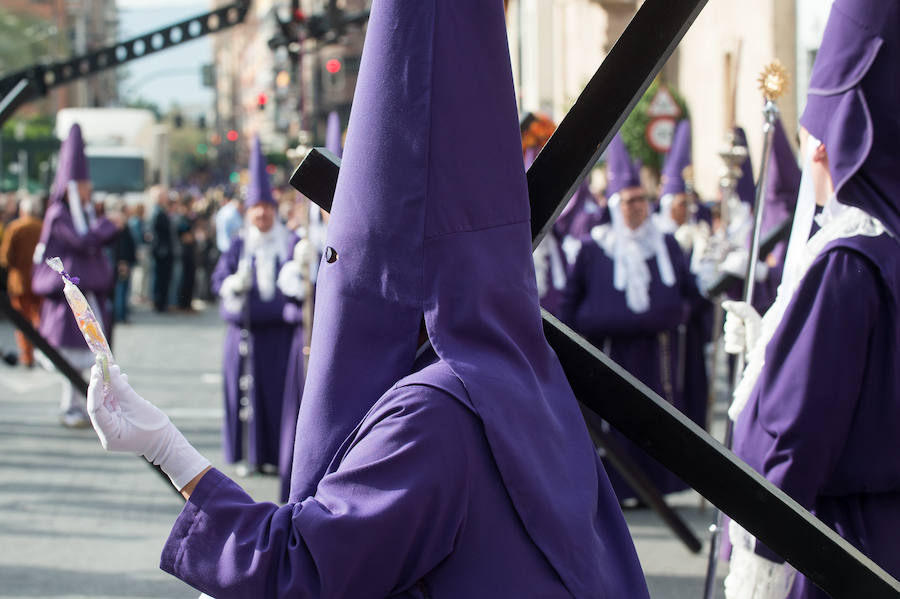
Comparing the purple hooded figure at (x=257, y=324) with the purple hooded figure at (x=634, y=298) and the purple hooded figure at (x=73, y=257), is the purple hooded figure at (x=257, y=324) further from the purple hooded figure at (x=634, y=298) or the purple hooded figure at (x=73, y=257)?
the purple hooded figure at (x=73, y=257)

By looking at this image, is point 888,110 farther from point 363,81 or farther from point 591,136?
point 363,81

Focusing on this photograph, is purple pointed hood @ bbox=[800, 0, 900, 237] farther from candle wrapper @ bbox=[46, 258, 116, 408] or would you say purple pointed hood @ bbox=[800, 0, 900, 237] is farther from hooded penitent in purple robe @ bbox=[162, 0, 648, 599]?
candle wrapper @ bbox=[46, 258, 116, 408]

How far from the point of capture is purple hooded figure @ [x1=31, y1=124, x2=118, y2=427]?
37.3 ft

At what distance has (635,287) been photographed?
8.21m

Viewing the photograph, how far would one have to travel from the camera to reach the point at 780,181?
8.81 meters

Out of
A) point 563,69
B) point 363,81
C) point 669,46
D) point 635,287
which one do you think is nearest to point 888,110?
point 669,46

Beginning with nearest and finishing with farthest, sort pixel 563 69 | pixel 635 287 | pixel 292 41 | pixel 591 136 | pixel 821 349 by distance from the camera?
pixel 591 136 < pixel 821 349 < pixel 635 287 < pixel 292 41 < pixel 563 69

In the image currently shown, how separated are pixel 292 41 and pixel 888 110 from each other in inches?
446

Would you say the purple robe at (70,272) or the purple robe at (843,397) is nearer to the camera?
the purple robe at (843,397)

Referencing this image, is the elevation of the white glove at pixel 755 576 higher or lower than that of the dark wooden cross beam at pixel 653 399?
lower

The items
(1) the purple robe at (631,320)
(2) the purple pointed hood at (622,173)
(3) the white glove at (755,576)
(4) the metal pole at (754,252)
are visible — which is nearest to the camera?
(3) the white glove at (755,576)

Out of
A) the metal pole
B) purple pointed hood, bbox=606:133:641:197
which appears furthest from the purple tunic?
purple pointed hood, bbox=606:133:641:197

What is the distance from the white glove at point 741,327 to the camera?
380 cm

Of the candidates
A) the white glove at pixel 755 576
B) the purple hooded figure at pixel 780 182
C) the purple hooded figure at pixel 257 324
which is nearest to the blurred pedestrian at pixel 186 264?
the purple hooded figure at pixel 257 324
